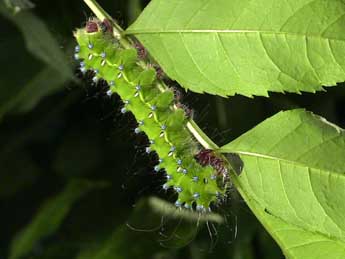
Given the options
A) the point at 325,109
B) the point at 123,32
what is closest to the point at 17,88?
the point at 123,32

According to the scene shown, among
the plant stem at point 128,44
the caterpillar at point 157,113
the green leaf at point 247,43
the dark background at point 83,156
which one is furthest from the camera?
the dark background at point 83,156

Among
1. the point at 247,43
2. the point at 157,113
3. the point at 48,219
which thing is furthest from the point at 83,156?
the point at 247,43

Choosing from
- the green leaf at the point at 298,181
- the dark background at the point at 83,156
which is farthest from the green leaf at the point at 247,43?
the dark background at the point at 83,156

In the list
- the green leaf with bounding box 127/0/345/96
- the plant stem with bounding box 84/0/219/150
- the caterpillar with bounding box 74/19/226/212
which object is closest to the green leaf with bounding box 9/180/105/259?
the caterpillar with bounding box 74/19/226/212

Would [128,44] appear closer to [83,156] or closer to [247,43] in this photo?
[247,43]

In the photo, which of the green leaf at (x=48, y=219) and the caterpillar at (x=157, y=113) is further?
the green leaf at (x=48, y=219)

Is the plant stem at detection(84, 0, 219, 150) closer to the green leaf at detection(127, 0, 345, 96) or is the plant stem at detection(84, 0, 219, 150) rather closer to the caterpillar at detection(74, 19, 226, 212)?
the caterpillar at detection(74, 19, 226, 212)

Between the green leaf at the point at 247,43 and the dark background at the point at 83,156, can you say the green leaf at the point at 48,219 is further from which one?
the green leaf at the point at 247,43
